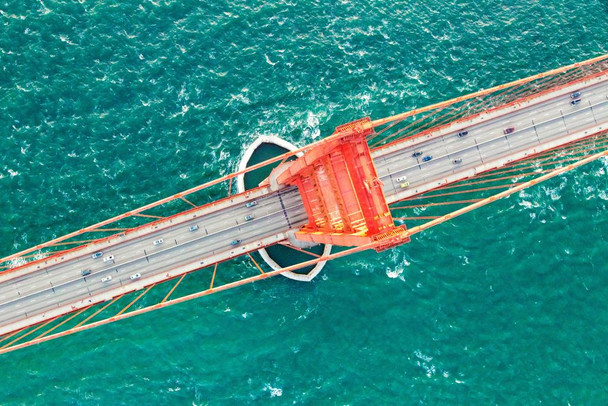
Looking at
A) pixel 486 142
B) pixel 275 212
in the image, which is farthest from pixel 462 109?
pixel 275 212

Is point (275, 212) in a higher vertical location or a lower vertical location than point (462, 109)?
lower

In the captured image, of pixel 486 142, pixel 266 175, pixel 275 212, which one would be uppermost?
pixel 266 175

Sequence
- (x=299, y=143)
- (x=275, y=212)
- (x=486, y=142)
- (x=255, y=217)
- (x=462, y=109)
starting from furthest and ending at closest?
(x=462, y=109) → (x=299, y=143) → (x=486, y=142) → (x=275, y=212) → (x=255, y=217)

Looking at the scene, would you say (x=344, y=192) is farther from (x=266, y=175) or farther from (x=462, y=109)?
(x=462, y=109)

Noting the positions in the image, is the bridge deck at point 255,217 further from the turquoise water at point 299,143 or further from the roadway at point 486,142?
the turquoise water at point 299,143

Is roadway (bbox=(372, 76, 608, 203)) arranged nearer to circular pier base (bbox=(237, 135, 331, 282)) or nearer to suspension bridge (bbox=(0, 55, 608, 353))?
suspension bridge (bbox=(0, 55, 608, 353))

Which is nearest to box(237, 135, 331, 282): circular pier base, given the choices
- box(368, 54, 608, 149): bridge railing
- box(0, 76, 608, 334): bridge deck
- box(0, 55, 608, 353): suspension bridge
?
box(0, 55, 608, 353): suspension bridge

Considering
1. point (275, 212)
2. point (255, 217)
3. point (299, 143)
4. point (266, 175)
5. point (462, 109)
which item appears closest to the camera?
point (255, 217)

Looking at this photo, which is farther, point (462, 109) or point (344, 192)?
point (462, 109)
